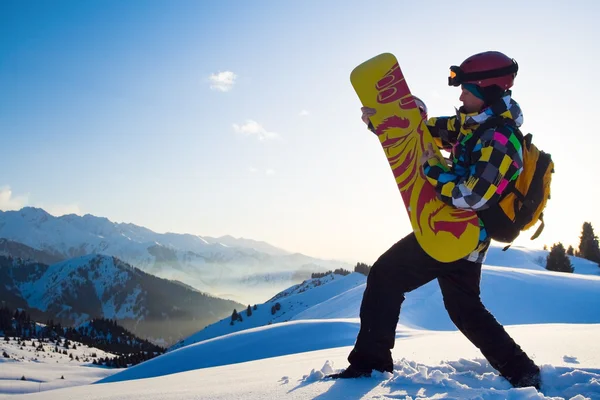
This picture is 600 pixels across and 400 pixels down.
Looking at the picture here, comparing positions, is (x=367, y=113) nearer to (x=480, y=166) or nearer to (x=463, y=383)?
(x=480, y=166)

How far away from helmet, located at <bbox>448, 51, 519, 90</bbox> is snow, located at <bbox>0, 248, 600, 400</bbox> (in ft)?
8.27

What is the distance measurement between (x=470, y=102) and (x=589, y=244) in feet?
220

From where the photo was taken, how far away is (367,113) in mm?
4684

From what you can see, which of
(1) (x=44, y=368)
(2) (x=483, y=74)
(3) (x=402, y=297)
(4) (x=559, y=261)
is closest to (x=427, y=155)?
(2) (x=483, y=74)

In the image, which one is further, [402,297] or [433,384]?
[402,297]

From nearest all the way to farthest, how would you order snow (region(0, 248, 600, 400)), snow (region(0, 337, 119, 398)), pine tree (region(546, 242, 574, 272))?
snow (region(0, 248, 600, 400)) < pine tree (region(546, 242, 574, 272)) < snow (region(0, 337, 119, 398))

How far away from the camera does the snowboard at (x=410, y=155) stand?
377 cm

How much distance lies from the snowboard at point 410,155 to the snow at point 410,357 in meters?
1.16

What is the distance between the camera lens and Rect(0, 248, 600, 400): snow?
3361 mm

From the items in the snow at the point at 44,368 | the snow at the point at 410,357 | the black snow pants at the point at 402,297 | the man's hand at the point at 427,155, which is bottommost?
the snow at the point at 44,368

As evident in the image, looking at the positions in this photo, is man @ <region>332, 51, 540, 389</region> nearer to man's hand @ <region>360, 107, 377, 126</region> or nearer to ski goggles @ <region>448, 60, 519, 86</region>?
ski goggles @ <region>448, 60, 519, 86</region>

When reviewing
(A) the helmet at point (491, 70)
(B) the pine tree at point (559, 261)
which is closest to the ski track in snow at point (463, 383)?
(A) the helmet at point (491, 70)

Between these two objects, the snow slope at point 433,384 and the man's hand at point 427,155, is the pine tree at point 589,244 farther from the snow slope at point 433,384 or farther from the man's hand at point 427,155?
the man's hand at point 427,155

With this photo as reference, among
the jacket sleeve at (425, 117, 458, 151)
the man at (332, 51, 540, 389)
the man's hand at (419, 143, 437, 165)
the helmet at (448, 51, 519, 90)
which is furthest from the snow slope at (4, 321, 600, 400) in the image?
the helmet at (448, 51, 519, 90)
